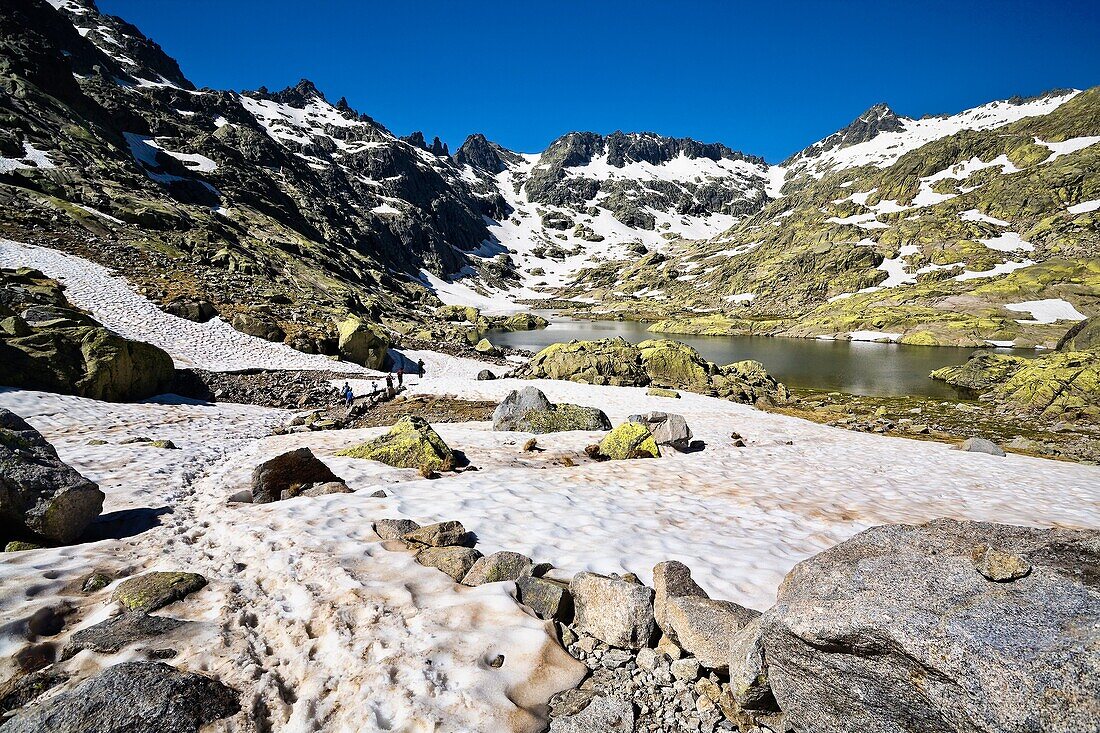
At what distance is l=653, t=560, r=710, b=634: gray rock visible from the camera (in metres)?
5.11

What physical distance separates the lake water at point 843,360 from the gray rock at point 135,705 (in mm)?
46205

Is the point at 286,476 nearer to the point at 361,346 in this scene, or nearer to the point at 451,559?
the point at 451,559

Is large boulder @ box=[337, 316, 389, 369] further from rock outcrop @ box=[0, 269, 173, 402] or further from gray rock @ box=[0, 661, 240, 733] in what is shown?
gray rock @ box=[0, 661, 240, 733]

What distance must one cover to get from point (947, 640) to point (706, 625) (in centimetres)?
207

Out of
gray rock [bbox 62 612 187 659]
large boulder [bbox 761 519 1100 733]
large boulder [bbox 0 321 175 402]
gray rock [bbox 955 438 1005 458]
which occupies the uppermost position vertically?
large boulder [bbox 0 321 175 402]

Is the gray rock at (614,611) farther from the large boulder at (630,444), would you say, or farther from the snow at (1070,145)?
the snow at (1070,145)

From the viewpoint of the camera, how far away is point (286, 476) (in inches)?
390

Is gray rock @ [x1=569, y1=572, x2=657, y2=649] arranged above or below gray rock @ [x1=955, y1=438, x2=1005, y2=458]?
above

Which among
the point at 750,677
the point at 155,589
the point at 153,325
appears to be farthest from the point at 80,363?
the point at 750,677

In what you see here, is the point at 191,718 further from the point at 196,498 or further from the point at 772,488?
the point at 772,488

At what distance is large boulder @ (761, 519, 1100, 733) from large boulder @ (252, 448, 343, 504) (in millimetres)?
9683

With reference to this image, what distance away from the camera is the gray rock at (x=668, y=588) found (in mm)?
5108

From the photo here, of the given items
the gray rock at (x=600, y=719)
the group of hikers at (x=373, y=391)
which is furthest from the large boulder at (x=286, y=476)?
the group of hikers at (x=373, y=391)

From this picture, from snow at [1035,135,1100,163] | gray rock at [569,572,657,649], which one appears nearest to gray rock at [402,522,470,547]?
gray rock at [569,572,657,649]
